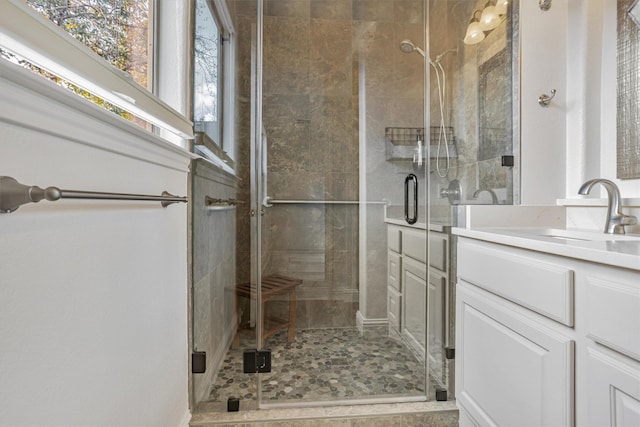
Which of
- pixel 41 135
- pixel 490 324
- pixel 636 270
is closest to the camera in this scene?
pixel 41 135

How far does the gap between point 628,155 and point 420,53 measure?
1.08 metres

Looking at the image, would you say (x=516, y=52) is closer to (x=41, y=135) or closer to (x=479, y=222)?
(x=479, y=222)

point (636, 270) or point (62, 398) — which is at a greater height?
point (636, 270)

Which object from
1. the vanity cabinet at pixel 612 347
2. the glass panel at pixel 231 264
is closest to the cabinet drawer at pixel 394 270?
the glass panel at pixel 231 264

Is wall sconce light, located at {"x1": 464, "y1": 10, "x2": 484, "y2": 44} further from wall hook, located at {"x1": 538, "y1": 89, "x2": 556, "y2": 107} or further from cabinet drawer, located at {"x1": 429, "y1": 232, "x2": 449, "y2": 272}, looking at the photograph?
cabinet drawer, located at {"x1": 429, "y1": 232, "x2": 449, "y2": 272}

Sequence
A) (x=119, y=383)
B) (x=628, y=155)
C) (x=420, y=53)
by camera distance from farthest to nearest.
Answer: (x=420, y=53), (x=628, y=155), (x=119, y=383)

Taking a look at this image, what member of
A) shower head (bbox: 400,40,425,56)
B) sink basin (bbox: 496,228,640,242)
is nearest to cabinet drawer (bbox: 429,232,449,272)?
sink basin (bbox: 496,228,640,242)

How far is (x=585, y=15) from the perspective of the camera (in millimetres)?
1438

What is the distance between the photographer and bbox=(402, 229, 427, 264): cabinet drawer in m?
1.68

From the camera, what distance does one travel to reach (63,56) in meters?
0.61

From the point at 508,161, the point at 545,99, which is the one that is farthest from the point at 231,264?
the point at 545,99

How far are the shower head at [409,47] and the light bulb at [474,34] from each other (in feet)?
0.82

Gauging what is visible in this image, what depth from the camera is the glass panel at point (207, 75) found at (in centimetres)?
147

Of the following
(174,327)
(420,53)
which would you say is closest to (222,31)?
(420,53)
